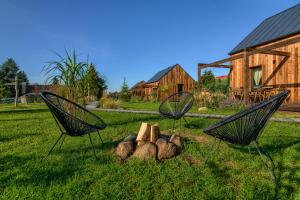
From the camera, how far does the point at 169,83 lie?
26.9 metres

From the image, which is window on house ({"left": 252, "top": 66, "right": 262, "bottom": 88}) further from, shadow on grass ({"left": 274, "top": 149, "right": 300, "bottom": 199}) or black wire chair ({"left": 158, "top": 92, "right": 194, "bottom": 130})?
shadow on grass ({"left": 274, "top": 149, "right": 300, "bottom": 199})

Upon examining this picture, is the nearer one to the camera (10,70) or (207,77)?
(207,77)

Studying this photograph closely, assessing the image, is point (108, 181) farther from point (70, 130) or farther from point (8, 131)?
point (8, 131)

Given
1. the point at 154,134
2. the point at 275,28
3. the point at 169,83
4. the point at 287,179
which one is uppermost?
the point at 275,28

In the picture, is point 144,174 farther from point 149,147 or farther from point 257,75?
point 257,75

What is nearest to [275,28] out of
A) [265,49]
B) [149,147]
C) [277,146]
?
[265,49]

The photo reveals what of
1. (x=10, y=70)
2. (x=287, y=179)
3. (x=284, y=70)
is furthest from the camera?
(x=10, y=70)

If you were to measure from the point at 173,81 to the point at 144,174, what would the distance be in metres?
25.3

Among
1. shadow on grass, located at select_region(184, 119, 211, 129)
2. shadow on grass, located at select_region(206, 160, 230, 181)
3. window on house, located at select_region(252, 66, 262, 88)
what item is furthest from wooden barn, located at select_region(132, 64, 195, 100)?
shadow on grass, located at select_region(206, 160, 230, 181)

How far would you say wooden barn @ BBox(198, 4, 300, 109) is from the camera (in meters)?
9.72

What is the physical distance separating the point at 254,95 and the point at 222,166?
31.1 ft

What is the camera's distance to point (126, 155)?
117 inches

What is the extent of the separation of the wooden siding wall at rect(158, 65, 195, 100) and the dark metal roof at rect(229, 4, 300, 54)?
488 inches

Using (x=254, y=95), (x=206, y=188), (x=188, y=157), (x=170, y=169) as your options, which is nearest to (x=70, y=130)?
(x=170, y=169)
